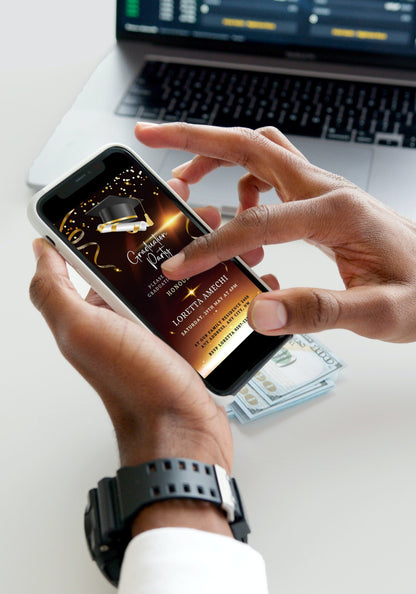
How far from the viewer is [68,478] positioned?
70 cm

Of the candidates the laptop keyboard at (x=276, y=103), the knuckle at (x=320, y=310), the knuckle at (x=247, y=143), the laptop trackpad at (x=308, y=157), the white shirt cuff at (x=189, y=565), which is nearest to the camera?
the white shirt cuff at (x=189, y=565)

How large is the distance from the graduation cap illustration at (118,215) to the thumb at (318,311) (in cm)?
19

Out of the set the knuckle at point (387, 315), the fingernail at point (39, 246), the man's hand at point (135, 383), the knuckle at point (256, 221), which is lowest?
the man's hand at point (135, 383)

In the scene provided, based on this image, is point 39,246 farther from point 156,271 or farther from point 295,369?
point 295,369

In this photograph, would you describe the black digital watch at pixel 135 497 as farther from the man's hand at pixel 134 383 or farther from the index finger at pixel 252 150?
the index finger at pixel 252 150

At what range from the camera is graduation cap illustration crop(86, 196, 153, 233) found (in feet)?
2.51

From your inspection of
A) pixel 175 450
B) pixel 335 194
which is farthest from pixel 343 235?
pixel 175 450

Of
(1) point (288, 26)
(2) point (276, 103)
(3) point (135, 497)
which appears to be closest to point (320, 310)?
(3) point (135, 497)

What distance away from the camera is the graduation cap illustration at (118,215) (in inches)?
30.1

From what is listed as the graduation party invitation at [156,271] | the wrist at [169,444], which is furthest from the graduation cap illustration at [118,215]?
the wrist at [169,444]

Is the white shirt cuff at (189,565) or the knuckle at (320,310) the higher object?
the knuckle at (320,310)

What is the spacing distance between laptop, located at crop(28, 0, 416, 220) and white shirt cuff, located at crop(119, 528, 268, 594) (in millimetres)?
610

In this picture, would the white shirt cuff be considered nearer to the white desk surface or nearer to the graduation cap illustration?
the white desk surface

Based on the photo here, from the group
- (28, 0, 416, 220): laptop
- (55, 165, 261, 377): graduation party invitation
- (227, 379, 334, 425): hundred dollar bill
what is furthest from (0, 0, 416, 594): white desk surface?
(28, 0, 416, 220): laptop
